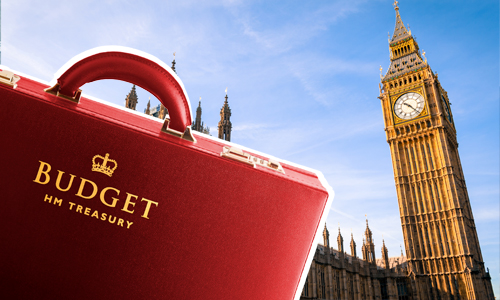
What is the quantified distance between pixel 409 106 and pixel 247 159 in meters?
44.0

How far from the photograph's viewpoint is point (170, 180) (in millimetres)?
1298

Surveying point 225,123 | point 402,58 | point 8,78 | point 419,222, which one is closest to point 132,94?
point 225,123

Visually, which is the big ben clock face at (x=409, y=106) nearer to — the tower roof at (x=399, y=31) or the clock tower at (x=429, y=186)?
the clock tower at (x=429, y=186)

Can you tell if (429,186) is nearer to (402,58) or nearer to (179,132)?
(402,58)

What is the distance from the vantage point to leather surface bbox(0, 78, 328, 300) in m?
1.25

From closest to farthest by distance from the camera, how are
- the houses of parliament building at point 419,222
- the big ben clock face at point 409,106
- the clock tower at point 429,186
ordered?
the houses of parliament building at point 419,222
the clock tower at point 429,186
the big ben clock face at point 409,106

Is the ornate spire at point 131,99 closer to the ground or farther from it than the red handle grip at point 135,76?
farther from it

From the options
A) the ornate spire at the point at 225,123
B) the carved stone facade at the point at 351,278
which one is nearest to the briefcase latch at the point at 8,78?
the ornate spire at the point at 225,123

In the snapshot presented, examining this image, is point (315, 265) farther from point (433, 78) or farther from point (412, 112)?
point (433, 78)

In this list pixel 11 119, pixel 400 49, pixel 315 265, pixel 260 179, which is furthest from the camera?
pixel 400 49

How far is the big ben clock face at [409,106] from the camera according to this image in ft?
127

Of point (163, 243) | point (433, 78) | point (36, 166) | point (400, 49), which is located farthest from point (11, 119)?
point (400, 49)

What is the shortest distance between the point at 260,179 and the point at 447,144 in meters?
42.1

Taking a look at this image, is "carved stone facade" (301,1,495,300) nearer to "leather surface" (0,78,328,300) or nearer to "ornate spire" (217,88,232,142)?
"ornate spire" (217,88,232,142)
